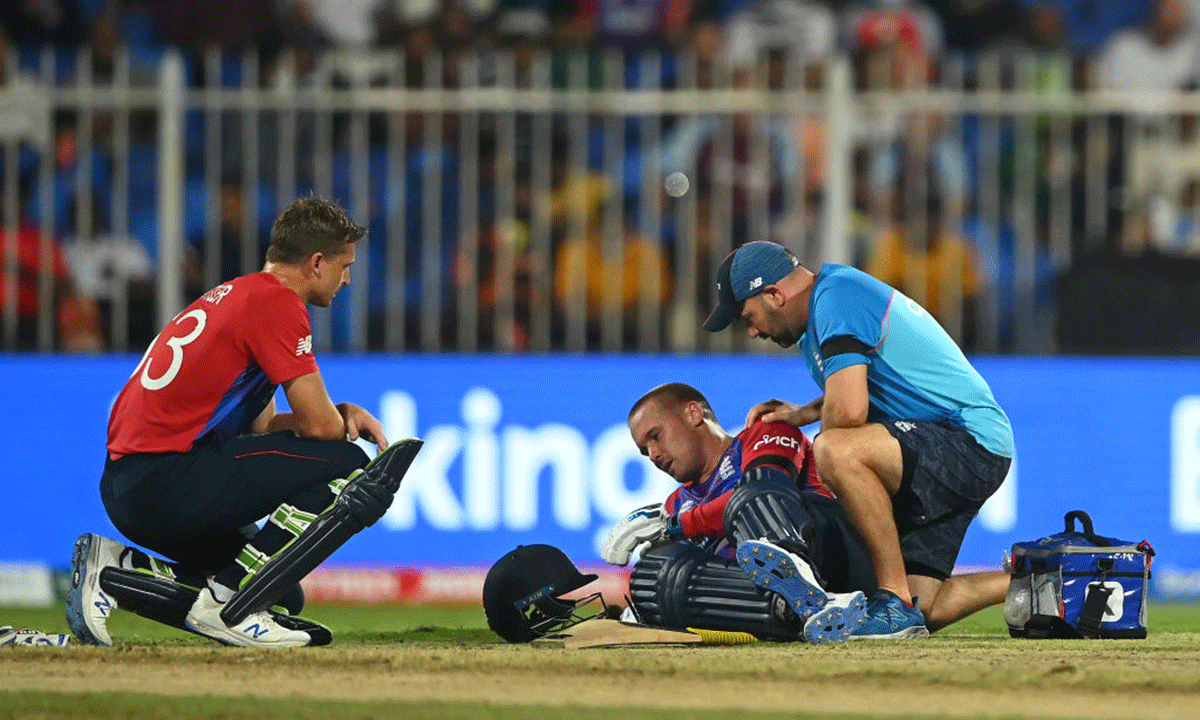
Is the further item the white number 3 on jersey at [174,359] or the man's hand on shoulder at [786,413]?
the man's hand on shoulder at [786,413]

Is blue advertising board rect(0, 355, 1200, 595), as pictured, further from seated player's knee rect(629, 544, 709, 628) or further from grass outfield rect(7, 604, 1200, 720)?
grass outfield rect(7, 604, 1200, 720)

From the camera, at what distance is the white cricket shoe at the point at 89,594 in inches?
232

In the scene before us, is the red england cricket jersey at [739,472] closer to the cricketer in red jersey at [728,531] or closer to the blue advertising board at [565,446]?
the cricketer in red jersey at [728,531]

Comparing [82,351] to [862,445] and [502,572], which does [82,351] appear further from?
[862,445]

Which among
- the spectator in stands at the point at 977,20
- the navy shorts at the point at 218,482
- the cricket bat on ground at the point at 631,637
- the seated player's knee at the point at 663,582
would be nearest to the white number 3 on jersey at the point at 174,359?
the navy shorts at the point at 218,482

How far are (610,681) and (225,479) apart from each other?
5.18 feet

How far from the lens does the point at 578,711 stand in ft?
14.8

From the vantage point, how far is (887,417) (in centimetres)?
644

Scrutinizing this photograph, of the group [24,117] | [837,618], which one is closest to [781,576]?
[837,618]

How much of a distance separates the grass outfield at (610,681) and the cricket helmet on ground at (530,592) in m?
0.11

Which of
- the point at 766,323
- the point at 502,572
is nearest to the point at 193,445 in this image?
the point at 502,572

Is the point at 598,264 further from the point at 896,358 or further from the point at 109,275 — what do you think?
the point at 896,358

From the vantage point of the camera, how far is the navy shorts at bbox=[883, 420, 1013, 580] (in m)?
6.27

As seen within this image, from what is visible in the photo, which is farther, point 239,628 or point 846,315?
point 846,315
